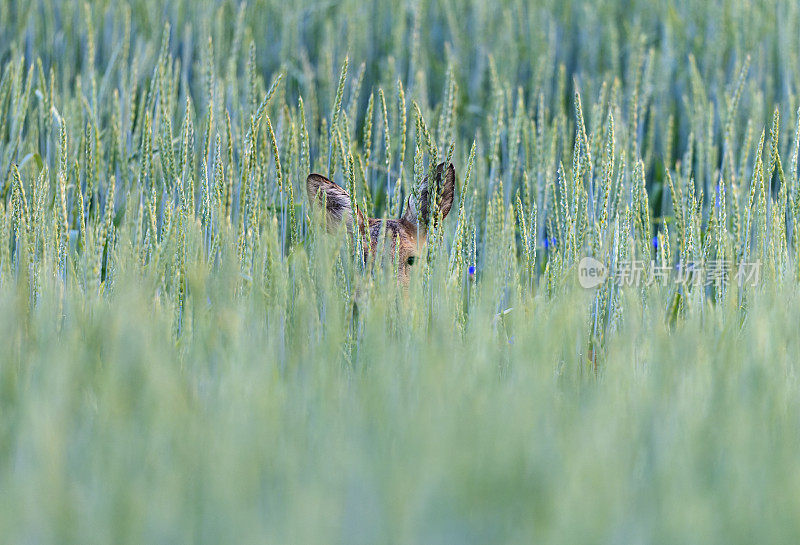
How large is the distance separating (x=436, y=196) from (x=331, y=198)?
25cm

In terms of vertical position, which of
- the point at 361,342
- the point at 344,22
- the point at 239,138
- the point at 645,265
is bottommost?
the point at 361,342

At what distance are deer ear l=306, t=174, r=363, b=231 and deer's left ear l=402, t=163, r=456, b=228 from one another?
110 millimetres

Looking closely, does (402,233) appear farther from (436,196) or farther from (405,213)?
(436,196)

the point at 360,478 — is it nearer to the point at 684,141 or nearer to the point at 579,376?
the point at 579,376

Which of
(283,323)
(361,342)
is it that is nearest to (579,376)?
(361,342)

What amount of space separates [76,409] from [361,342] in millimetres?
478

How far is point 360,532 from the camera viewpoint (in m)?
0.72

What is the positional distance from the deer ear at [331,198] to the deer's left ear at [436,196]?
0.36 feet

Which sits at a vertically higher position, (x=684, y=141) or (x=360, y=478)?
(x=684, y=141)

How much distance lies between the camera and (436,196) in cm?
150
